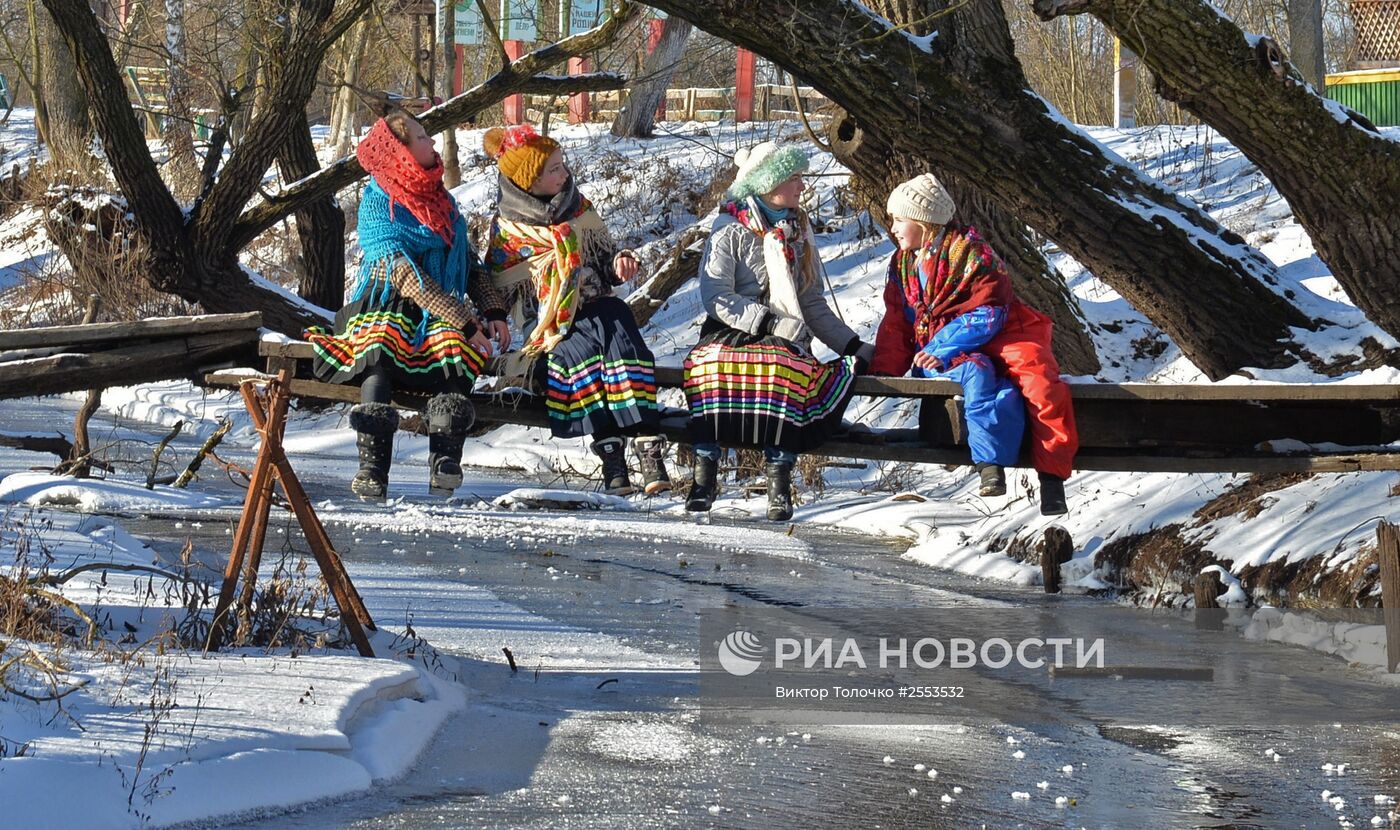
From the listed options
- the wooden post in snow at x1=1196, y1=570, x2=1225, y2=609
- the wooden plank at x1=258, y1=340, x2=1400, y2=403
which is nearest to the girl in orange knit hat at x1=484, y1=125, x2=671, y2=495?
the wooden plank at x1=258, y1=340, x2=1400, y2=403

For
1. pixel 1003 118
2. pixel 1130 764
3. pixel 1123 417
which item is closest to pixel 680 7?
pixel 1003 118

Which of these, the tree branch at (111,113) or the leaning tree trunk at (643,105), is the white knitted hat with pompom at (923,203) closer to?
the tree branch at (111,113)

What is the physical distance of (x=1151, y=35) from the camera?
7.26 metres

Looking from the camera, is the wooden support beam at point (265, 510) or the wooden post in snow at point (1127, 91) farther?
the wooden post in snow at point (1127, 91)

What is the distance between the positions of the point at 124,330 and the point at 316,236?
792cm

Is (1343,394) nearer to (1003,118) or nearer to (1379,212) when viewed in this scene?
(1379,212)

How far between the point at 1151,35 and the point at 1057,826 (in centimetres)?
380

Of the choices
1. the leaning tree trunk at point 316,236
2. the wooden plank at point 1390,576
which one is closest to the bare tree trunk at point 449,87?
the leaning tree trunk at point 316,236

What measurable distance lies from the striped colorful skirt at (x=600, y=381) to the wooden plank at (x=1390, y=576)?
2.90 metres

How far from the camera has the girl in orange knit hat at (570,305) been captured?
6555 mm

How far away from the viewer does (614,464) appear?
657 cm

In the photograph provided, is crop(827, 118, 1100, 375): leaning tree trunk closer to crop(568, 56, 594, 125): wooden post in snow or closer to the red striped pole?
the red striped pole

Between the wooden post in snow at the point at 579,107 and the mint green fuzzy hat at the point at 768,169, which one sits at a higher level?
the wooden post in snow at the point at 579,107

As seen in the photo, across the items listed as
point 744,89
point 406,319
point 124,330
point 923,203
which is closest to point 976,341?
point 923,203
